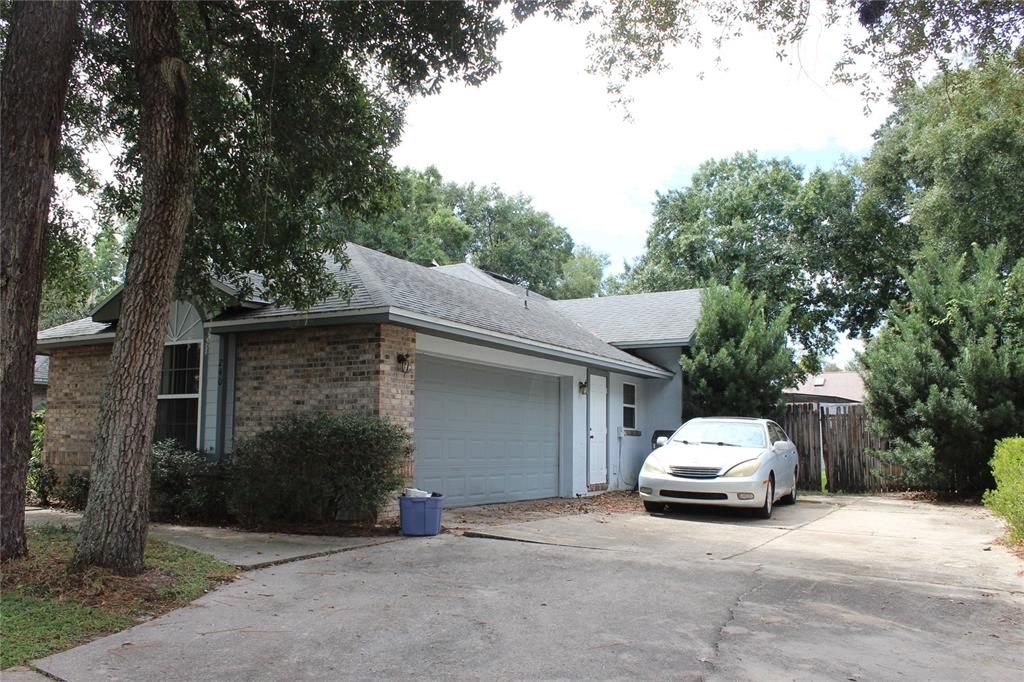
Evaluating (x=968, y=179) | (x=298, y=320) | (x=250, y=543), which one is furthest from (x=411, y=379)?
(x=968, y=179)

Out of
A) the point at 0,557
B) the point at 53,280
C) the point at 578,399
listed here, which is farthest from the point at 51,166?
the point at 578,399

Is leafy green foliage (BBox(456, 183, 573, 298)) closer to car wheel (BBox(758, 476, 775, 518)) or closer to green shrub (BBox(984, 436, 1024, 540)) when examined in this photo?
car wheel (BBox(758, 476, 775, 518))

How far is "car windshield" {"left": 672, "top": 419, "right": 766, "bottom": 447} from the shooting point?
12117mm

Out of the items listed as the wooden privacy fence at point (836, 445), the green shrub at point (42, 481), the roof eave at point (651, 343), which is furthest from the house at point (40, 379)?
the wooden privacy fence at point (836, 445)

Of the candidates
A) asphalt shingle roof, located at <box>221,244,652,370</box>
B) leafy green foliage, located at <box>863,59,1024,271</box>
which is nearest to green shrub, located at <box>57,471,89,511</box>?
asphalt shingle roof, located at <box>221,244,652,370</box>

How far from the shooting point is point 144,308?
253 inches

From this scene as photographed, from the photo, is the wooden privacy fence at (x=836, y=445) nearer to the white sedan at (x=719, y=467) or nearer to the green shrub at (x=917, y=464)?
the green shrub at (x=917, y=464)

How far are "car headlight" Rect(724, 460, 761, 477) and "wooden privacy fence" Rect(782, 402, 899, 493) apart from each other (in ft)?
20.7

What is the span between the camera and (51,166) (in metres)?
6.79

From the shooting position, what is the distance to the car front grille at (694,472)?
11.2 metres

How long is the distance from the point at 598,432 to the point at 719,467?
15.8ft

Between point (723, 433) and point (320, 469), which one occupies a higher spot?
point (723, 433)

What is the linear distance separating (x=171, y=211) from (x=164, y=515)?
19.2 feet

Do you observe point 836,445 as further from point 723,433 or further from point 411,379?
point 411,379
